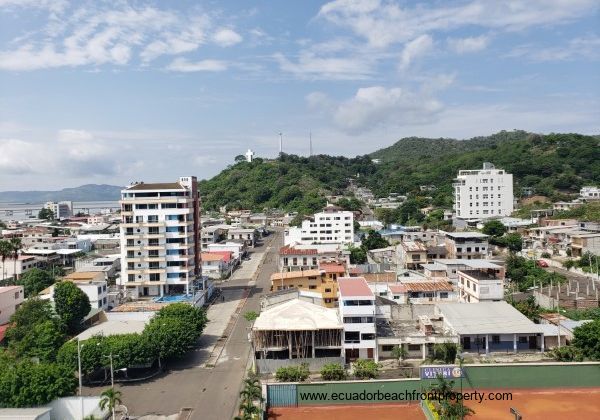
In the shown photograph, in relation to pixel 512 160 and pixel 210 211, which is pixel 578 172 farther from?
pixel 210 211

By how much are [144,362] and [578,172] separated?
9756 centimetres

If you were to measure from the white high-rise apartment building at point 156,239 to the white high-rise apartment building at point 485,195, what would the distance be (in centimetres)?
5287

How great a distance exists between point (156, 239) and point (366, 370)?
23197mm

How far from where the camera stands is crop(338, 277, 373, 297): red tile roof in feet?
97.9

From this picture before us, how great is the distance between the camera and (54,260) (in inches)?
2368

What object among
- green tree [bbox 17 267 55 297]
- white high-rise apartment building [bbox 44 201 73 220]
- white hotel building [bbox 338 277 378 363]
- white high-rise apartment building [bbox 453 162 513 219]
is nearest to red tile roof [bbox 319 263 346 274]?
white hotel building [bbox 338 277 378 363]

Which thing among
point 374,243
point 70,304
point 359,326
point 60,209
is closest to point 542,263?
point 374,243

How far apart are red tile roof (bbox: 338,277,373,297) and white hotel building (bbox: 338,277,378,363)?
525 mm

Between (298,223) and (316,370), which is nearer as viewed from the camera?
(316,370)

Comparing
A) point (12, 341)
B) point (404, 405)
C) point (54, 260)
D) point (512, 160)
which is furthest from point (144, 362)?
point (512, 160)

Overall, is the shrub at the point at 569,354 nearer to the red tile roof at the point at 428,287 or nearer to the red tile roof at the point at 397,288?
the red tile roof at the point at 428,287

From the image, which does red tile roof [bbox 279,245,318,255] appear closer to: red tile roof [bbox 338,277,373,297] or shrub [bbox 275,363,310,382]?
red tile roof [bbox 338,277,373,297]

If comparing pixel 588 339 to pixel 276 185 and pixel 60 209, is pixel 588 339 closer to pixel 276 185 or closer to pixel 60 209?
pixel 276 185

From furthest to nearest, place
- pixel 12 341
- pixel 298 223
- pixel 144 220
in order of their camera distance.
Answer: pixel 298 223 < pixel 144 220 < pixel 12 341
